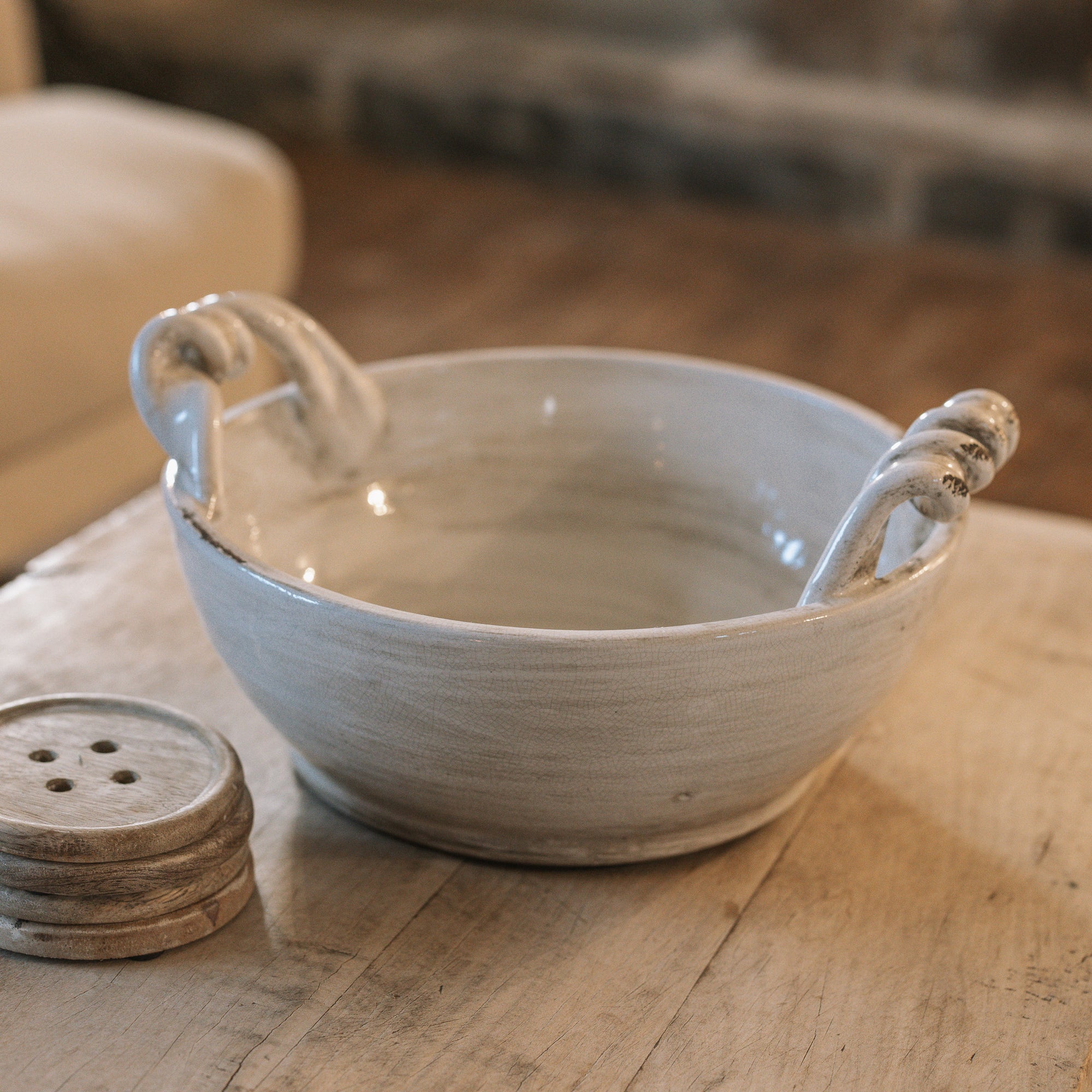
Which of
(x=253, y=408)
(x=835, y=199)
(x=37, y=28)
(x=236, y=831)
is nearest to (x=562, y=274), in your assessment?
(x=835, y=199)

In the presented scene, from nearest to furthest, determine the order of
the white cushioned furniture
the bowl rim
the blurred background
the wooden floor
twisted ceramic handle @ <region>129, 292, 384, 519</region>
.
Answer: the bowl rim
twisted ceramic handle @ <region>129, 292, 384, 519</region>
the white cushioned furniture
the blurred background
the wooden floor

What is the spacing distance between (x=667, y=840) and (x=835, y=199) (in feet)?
8.22

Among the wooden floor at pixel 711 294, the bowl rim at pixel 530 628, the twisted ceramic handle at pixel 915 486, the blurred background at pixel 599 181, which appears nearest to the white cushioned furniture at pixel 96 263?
the blurred background at pixel 599 181

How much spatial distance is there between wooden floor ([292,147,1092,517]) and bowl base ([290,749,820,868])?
1.35 metres

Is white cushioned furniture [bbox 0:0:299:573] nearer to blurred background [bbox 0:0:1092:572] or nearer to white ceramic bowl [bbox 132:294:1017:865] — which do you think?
blurred background [bbox 0:0:1092:572]

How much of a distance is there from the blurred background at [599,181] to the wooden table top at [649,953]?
93 centimetres

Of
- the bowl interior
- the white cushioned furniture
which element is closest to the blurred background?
the white cushioned furniture

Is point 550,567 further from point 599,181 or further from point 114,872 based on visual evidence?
point 599,181

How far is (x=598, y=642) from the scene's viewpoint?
0.42 m

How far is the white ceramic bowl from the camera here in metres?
0.44

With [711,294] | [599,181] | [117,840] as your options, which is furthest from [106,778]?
[599,181]

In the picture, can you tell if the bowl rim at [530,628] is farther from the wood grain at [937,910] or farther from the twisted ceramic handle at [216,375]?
the wood grain at [937,910]

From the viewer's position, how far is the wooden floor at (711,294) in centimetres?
211

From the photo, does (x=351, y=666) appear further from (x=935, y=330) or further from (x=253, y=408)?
(x=935, y=330)
